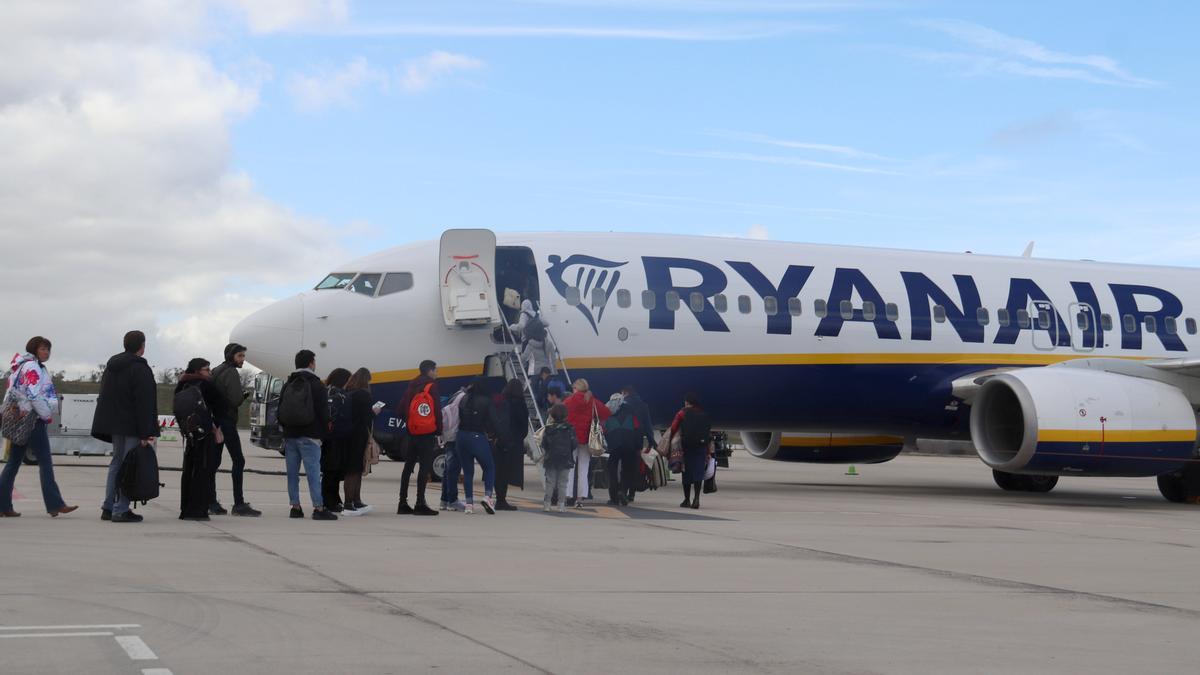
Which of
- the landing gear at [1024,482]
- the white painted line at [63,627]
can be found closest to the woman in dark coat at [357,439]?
the white painted line at [63,627]

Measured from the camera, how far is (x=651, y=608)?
24.6ft

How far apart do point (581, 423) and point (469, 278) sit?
4.20 m

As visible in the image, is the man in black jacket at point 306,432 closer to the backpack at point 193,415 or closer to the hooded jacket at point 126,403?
the backpack at point 193,415

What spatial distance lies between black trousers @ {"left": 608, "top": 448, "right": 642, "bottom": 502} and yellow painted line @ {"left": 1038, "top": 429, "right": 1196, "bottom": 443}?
6.54 m

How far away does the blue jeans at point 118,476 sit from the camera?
11.8 m

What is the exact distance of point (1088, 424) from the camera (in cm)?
1908

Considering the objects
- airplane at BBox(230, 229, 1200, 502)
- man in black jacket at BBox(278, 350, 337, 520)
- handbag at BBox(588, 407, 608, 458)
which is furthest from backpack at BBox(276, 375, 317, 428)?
airplane at BBox(230, 229, 1200, 502)

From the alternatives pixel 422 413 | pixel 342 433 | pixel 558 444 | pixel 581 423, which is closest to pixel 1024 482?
pixel 581 423

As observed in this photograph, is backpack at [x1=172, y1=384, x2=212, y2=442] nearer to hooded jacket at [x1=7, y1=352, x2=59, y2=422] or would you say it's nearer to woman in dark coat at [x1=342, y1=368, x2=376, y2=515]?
hooded jacket at [x1=7, y1=352, x2=59, y2=422]

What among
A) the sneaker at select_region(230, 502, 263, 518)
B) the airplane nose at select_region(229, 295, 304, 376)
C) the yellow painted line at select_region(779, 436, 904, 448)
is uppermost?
the airplane nose at select_region(229, 295, 304, 376)

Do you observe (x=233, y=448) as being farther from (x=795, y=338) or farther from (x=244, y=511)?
(x=795, y=338)

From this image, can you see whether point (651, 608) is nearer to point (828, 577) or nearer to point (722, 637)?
point (722, 637)

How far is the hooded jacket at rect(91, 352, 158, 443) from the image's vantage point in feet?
38.9

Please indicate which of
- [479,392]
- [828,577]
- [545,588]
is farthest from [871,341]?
[545,588]
